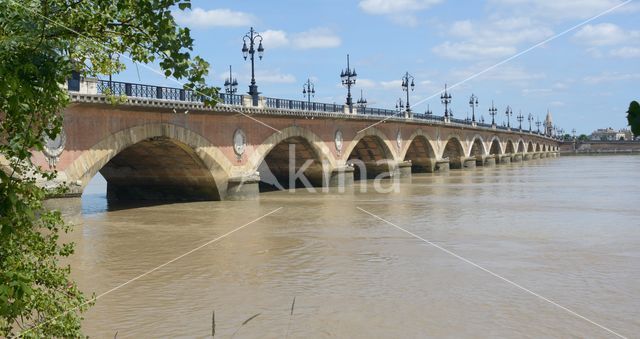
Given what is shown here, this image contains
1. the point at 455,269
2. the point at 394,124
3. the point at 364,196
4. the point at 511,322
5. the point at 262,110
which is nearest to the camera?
the point at 511,322

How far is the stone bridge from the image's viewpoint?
70.0ft

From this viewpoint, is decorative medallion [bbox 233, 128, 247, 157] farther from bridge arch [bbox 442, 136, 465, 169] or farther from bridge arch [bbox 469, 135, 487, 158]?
bridge arch [bbox 469, 135, 487, 158]

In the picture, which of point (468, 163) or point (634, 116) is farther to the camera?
point (468, 163)

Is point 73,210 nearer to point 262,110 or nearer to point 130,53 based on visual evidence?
point 262,110

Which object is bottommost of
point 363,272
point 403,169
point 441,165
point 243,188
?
point 363,272

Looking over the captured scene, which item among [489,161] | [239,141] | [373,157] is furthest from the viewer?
[489,161]

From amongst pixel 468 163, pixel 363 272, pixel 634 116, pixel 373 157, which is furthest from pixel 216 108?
pixel 468 163

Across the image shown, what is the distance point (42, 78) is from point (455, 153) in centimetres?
7093

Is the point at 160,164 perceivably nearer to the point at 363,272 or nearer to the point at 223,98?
the point at 223,98

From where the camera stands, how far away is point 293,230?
20.2m

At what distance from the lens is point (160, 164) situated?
29.6m

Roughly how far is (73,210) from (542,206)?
1832 centimetres

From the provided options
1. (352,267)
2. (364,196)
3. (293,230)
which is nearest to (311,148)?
(364,196)

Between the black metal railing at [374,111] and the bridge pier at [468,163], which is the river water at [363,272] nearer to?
the black metal railing at [374,111]
